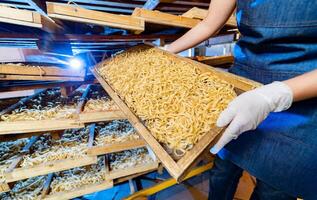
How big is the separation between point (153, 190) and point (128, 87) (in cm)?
112

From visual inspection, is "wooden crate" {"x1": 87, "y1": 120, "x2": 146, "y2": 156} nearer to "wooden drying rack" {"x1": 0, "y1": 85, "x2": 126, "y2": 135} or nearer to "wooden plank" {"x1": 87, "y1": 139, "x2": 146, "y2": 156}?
"wooden plank" {"x1": 87, "y1": 139, "x2": 146, "y2": 156}

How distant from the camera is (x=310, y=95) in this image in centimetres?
65

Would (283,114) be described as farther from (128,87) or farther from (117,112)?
(117,112)

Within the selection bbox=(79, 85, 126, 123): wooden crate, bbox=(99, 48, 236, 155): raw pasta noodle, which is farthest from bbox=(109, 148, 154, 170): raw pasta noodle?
bbox=(99, 48, 236, 155): raw pasta noodle

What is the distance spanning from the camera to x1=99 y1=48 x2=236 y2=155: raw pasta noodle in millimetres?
666

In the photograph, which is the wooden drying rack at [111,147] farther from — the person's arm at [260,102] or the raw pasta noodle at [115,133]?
the person's arm at [260,102]

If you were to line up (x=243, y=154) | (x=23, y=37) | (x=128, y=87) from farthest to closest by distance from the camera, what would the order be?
(x=23, y=37)
(x=128, y=87)
(x=243, y=154)

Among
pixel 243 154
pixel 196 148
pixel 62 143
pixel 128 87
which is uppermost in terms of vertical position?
pixel 128 87

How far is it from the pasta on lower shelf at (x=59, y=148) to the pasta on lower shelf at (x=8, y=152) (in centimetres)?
13

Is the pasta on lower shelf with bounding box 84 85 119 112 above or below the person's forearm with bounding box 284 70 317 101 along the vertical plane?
below

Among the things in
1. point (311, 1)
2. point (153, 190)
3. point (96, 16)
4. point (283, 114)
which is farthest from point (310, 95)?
point (153, 190)

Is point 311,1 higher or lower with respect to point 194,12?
lower

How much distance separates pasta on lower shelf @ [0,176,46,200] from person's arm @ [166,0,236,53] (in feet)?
5.15

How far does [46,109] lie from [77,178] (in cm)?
64
